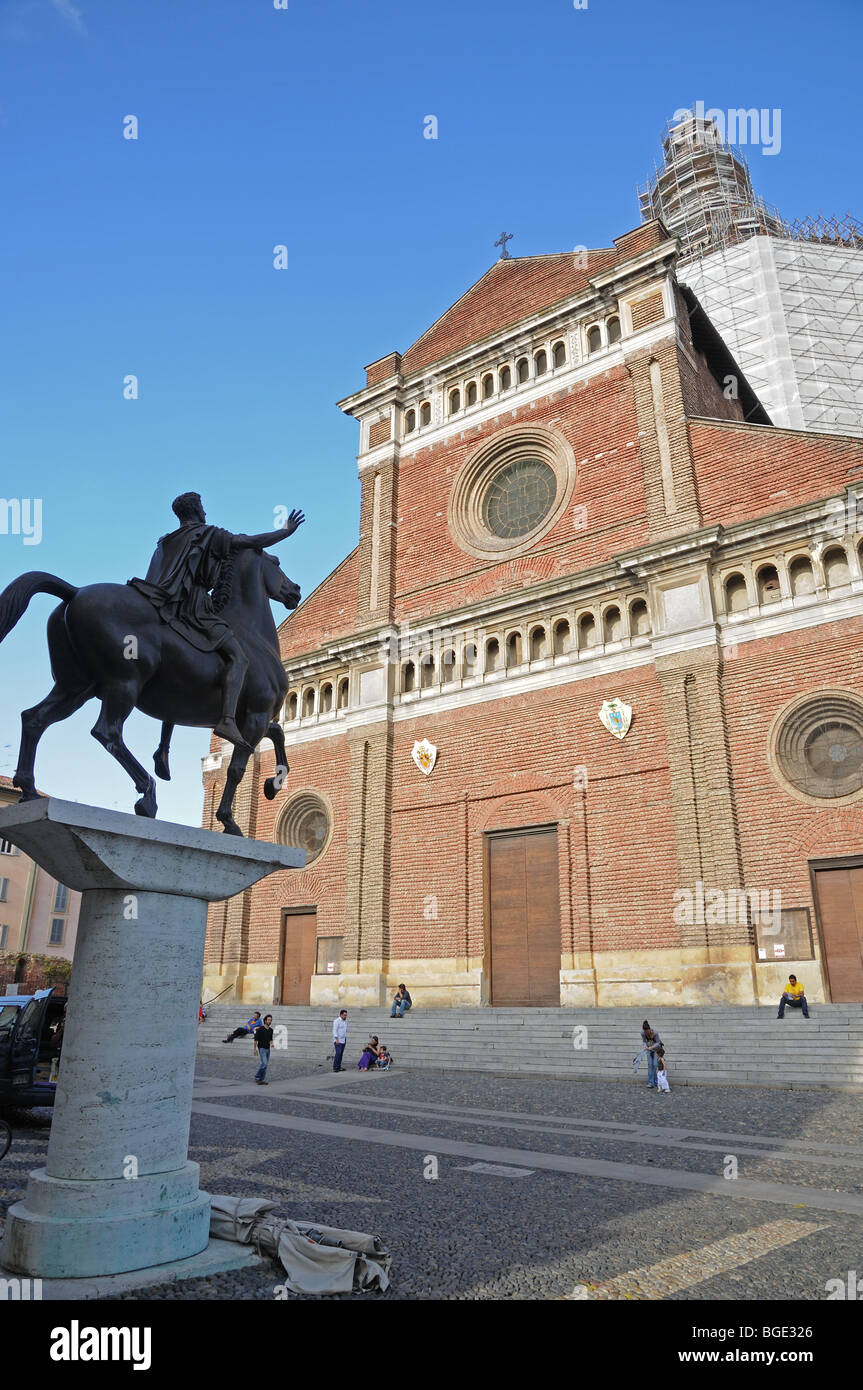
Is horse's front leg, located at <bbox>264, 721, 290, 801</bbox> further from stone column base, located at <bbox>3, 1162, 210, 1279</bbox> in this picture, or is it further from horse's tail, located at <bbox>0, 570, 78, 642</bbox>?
stone column base, located at <bbox>3, 1162, 210, 1279</bbox>

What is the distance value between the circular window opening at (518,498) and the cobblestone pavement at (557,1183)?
17.4m

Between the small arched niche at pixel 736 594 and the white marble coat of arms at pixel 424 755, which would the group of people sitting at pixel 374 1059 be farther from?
the small arched niche at pixel 736 594

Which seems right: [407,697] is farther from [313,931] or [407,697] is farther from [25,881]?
[25,881]

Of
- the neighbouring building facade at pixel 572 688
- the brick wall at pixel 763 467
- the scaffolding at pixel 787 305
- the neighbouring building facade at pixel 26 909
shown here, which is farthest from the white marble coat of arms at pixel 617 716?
the neighbouring building facade at pixel 26 909

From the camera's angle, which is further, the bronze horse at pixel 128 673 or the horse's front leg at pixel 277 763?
the horse's front leg at pixel 277 763

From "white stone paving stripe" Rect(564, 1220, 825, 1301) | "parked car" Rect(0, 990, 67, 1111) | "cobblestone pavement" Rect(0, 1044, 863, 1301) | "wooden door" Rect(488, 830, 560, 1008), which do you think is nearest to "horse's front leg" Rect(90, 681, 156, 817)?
"cobblestone pavement" Rect(0, 1044, 863, 1301)

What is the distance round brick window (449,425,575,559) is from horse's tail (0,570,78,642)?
21.2 metres

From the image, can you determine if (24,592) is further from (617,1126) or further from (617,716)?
(617,716)

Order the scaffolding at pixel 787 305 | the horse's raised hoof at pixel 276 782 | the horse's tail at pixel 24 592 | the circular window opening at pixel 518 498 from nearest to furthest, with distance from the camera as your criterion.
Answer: the horse's tail at pixel 24 592 < the horse's raised hoof at pixel 276 782 < the circular window opening at pixel 518 498 < the scaffolding at pixel 787 305

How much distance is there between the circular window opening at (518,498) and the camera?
87.4 ft

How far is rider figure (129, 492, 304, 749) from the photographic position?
5980mm
